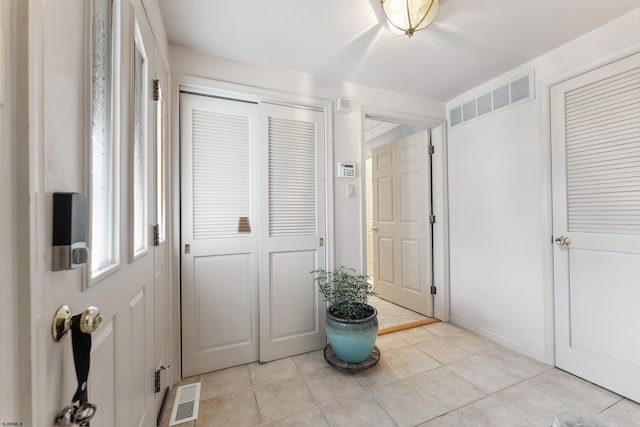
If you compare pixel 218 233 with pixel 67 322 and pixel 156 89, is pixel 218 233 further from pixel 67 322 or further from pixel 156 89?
pixel 67 322

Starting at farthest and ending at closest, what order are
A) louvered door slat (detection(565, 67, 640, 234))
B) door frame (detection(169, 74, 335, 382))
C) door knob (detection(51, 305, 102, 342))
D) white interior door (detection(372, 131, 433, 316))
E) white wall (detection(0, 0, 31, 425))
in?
white interior door (detection(372, 131, 433, 316)) < door frame (detection(169, 74, 335, 382)) < louvered door slat (detection(565, 67, 640, 234)) < door knob (detection(51, 305, 102, 342)) < white wall (detection(0, 0, 31, 425))

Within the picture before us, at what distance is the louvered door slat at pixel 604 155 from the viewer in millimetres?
1657

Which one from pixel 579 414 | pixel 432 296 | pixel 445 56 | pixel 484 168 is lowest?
pixel 432 296

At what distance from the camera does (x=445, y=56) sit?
2064 millimetres

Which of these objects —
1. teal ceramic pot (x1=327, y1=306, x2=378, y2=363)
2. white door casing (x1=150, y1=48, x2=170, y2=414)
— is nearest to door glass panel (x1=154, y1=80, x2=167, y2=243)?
white door casing (x1=150, y1=48, x2=170, y2=414)

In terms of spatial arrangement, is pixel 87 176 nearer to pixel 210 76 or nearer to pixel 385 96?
pixel 210 76

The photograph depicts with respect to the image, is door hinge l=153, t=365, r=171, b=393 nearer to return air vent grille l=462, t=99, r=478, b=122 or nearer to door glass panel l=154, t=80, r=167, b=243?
door glass panel l=154, t=80, r=167, b=243

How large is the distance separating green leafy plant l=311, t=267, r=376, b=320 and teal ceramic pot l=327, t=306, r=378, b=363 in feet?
0.27

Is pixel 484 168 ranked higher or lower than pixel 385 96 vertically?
lower

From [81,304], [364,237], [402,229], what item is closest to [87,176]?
[81,304]

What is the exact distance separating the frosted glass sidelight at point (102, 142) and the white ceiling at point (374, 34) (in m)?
0.91

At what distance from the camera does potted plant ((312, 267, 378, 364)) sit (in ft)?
6.32

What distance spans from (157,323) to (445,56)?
272 centimetres

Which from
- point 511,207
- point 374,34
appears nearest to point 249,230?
point 374,34
